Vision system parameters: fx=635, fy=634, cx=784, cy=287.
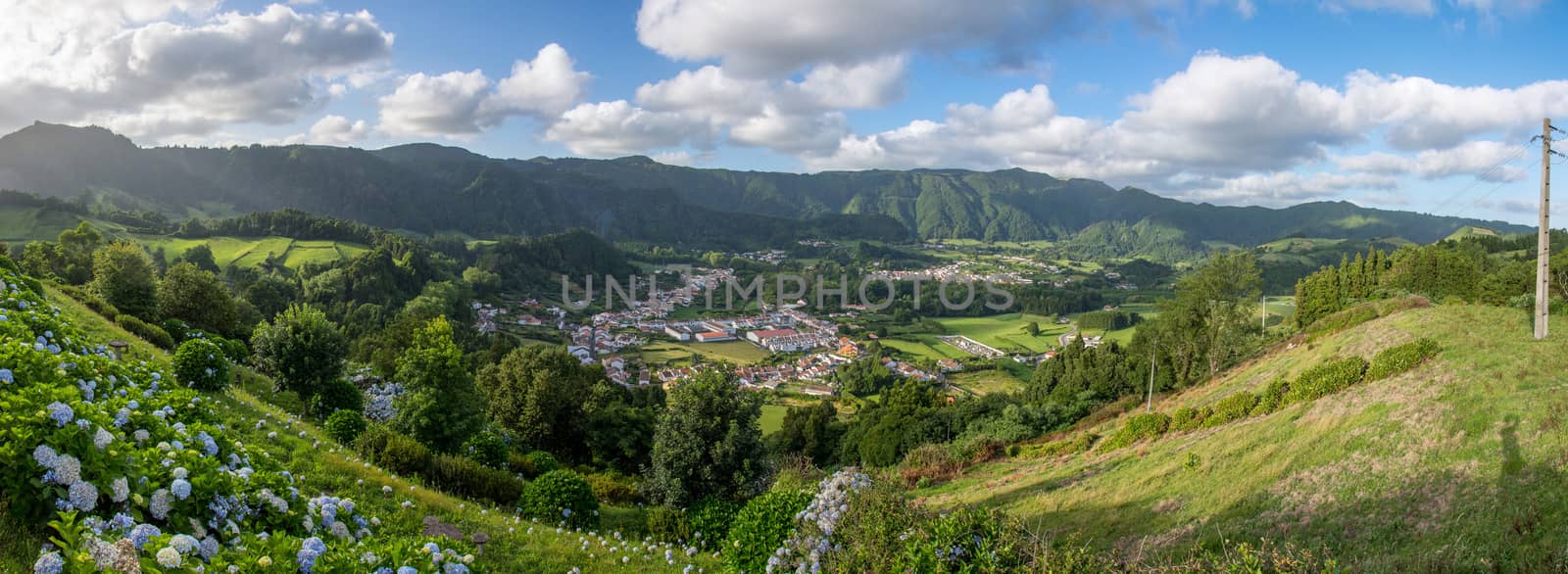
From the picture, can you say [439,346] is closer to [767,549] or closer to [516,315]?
[767,549]

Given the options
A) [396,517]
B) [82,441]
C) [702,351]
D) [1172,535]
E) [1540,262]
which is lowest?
[702,351]

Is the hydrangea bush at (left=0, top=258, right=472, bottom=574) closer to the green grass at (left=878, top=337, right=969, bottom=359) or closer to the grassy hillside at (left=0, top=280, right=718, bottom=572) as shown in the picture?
the grassy hillside at (left=0, top=280, right=718, bottom=572)

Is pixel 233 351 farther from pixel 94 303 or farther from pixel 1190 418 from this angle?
pixel 1190 418

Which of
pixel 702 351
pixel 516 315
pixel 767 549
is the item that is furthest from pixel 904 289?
pixel 767 549

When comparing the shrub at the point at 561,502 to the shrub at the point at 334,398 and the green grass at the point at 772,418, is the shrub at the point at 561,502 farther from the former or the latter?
the green grass at the point at 772,418

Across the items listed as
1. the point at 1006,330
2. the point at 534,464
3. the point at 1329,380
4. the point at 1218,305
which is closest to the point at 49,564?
the point at 534,464
